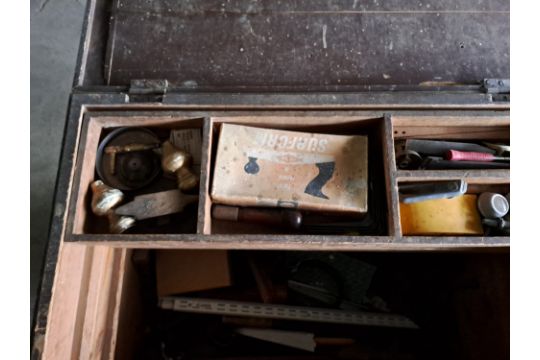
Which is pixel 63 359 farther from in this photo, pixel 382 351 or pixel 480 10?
pixel 480 10

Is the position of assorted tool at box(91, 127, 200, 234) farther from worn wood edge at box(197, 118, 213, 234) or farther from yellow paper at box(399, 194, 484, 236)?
yellow paper at box(399, 194, 484, 236)

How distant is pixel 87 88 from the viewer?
A: 1.20 metres

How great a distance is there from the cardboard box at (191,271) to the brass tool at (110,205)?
0.56 meters

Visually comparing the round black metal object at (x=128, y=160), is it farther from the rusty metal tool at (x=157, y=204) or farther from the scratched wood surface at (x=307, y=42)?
the scratched wood surface at (x=307, y=42)

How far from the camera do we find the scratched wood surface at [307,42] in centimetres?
125

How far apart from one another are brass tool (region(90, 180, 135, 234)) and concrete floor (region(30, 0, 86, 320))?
141 centimetres

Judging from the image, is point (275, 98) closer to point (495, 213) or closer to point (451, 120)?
point (451, 120)

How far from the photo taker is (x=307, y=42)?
129 centimetres

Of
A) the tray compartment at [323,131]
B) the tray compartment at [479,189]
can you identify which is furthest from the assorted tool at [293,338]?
the tray compartment at [479,189]

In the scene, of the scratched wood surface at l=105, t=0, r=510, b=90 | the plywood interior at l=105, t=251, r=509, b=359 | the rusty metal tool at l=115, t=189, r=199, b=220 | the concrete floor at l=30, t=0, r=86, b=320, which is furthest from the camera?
the concrete floor at l=30, t=0, r=86, b=320

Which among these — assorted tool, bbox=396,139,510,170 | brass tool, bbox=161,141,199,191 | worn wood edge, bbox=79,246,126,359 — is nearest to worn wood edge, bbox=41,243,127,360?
worn wood edge, bbox=79,246,126,359

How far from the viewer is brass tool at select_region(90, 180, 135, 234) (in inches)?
43.6

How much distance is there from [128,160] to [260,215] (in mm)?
453

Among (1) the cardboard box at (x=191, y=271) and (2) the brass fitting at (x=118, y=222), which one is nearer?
(2) the brass fitting at (x=118, y=222)
